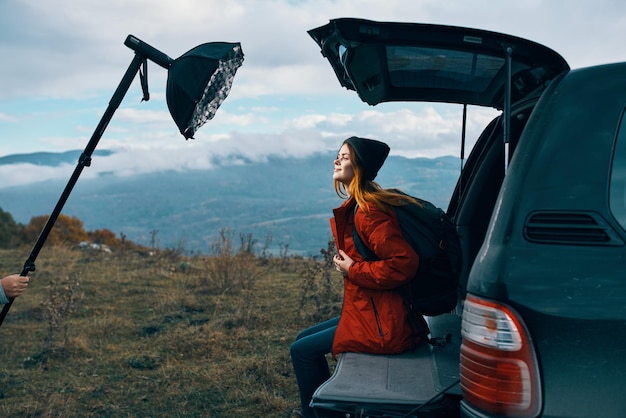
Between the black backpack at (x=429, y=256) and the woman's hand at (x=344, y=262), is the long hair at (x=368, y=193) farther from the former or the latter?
the woman's hand at (x=344, y=262)

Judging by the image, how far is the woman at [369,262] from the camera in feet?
10.2

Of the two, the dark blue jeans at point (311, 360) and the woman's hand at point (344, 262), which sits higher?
the woman's hand at point (344, 262)

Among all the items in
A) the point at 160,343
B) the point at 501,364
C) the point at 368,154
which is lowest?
the point at 160,343

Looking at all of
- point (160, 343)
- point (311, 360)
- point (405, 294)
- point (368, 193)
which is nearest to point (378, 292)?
point (405, 294)

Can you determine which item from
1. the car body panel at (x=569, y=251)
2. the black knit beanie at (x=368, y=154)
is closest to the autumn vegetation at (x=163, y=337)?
the black knit beanie at (x=368, y=154)

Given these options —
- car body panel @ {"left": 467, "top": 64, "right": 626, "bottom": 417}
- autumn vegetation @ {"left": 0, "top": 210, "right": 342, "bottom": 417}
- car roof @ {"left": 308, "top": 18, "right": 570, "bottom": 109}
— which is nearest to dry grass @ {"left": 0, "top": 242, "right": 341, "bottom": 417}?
autumn vegetation @ {"left": 0, "top": 210, "right": 342, "bottom": 417}

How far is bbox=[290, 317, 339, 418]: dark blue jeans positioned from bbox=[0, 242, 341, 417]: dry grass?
1.60 m

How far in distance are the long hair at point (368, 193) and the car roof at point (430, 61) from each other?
441mm

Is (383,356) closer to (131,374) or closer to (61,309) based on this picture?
(131,374)

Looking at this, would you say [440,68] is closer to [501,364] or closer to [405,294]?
[405,294]

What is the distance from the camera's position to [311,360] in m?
3.58

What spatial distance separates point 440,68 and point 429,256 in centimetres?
90

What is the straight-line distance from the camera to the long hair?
3.22m

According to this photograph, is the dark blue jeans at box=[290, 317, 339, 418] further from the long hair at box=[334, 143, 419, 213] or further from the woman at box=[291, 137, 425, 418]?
the long hair at box=[334, 143, 419, 213]
